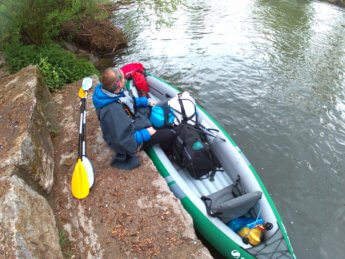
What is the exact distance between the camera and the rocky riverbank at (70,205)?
354cm

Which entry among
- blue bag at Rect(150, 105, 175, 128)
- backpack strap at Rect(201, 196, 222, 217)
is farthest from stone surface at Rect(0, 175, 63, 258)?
blue bag at Rect(150, 105, 175, 128)

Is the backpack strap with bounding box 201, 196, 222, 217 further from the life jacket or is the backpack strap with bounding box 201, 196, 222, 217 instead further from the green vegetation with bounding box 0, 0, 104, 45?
the green vegetation with bounding box 0, 0, 104, 45

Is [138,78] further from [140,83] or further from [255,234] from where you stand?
[255,234]

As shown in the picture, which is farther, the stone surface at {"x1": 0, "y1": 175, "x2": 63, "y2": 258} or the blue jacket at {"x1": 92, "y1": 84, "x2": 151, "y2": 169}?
the blue jacket at {"x1": 92, "y1": 84, "x2": 151, "y2": 169}

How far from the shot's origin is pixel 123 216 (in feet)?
13.6

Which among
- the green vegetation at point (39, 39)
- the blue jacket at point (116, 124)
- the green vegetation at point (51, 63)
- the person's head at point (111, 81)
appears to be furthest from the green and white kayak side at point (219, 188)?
the green vegetation at point (39, 39)

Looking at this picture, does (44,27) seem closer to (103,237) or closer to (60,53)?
(60,53)

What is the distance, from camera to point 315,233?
498 centimetres

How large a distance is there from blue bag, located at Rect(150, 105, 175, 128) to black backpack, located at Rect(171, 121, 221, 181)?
20 centimetres

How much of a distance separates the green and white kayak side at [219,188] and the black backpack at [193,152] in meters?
0.15

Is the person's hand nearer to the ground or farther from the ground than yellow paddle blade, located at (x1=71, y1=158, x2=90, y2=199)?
farther from the ground

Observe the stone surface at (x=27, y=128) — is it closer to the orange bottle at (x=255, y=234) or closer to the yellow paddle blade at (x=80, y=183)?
the yellow paddle blade at (x=80, y=183)

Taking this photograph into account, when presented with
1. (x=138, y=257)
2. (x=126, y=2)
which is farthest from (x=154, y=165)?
(x=126, y=2)

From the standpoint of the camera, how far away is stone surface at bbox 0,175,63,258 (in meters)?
3.21
